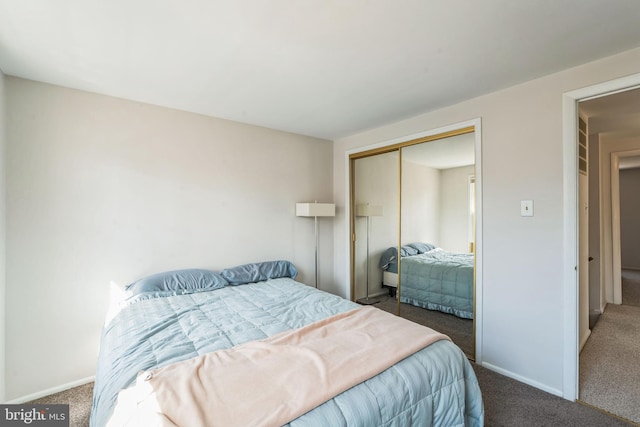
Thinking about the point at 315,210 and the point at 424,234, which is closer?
the point at 424,234

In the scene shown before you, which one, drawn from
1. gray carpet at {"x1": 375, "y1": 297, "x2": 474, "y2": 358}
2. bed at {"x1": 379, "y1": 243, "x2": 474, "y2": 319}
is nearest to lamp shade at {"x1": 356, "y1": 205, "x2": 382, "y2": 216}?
bed at {"x1": 379, "y1": 243, "x2": 474, "y2": 319}

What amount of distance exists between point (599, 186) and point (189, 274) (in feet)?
16.5

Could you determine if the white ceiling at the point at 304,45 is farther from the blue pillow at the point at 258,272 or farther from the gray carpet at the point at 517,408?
the gray carpet at the point at 517,408

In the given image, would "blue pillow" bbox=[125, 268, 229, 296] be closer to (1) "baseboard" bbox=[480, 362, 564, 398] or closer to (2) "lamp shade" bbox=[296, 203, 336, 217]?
(2) "lamp shade" bbox=[296, 203, 336, 217]

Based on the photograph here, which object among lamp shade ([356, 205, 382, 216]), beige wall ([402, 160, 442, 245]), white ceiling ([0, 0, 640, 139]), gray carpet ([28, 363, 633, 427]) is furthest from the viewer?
lamp shade ([356, 205, 382, 216])

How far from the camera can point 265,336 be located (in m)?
1.68

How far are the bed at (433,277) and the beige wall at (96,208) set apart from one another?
5.49 feet

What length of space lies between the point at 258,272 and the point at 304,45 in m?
2.23

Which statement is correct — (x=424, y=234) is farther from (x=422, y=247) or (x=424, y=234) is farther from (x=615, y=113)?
(x=615, y=113)

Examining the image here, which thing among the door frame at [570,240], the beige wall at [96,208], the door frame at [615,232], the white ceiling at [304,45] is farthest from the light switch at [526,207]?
the door frame at [615,232]

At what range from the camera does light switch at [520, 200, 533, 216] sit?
2230 millimetres

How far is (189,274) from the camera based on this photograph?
269cm

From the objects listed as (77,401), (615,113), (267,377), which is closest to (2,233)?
(77,401)

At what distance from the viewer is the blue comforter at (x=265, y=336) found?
1163mm
